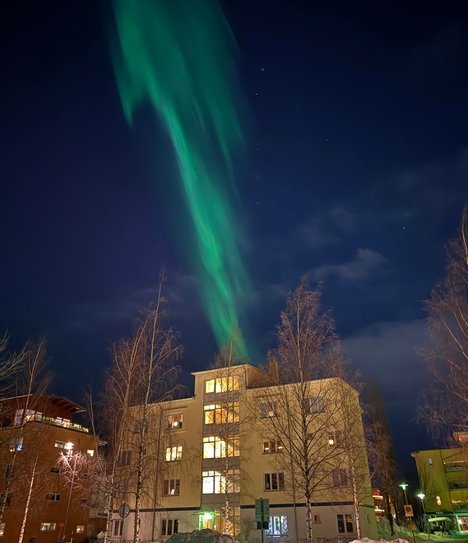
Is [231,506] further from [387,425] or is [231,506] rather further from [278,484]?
[387,425]

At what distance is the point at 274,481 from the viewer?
132ft

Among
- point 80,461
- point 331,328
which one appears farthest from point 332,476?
point 80,461

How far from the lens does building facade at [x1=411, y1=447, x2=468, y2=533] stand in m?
77.2

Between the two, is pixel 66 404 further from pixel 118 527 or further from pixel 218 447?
pixel 218 447

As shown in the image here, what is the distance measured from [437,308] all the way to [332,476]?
2210 cm

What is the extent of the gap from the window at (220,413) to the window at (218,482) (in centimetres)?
475

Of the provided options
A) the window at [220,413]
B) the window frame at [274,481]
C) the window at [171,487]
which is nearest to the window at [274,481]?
the window frame at [274,481]

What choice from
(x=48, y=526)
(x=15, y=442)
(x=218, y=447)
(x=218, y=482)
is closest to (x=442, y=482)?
(x=218, y=482)

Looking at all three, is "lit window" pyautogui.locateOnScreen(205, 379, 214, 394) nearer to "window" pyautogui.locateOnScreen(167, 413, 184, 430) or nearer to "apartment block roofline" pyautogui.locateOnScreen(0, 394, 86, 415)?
"window" pyautogui.locateOnScreen(167, 413, 184, 430)

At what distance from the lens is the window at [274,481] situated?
39938 mm

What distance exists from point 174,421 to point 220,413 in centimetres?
635

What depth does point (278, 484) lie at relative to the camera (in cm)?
3994

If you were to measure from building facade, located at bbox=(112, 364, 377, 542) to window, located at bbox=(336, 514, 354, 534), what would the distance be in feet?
0.24

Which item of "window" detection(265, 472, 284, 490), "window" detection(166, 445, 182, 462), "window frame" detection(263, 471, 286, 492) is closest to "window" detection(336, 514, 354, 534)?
"window frame" detection(263, 471, 286, 492)
